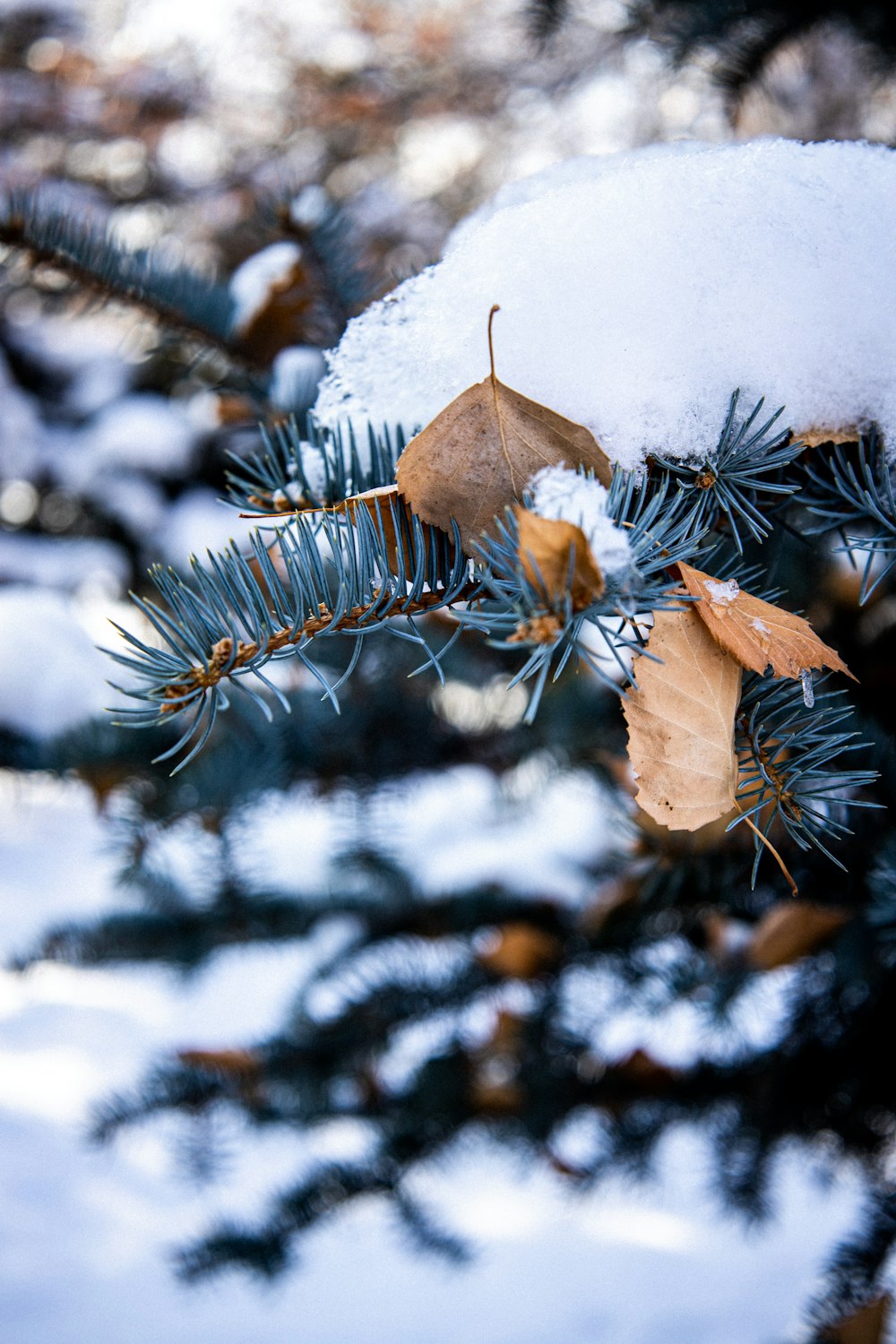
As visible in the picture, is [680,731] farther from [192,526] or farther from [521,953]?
[192,526]

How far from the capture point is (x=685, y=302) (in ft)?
1.07

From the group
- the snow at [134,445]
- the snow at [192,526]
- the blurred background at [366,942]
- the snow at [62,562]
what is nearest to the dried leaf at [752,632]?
the blurred background at [366,942]

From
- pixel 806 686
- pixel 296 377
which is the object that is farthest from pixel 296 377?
pixel 806 686

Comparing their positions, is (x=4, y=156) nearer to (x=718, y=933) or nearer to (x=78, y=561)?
(x=78, y=561)

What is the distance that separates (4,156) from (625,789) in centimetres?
246

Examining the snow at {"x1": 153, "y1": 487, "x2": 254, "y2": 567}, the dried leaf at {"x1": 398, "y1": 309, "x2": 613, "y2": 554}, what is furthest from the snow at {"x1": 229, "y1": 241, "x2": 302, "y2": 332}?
the snow at {"x1": 153, "y1": 487, "x2": 254, "y2": 567}

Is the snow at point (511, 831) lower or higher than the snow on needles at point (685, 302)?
lower

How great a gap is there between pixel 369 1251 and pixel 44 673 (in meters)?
1.44

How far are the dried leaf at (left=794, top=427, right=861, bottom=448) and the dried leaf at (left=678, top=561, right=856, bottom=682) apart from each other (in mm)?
85

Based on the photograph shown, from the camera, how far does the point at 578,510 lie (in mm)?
245

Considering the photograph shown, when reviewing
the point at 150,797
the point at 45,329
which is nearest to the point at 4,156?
the point at 45,329

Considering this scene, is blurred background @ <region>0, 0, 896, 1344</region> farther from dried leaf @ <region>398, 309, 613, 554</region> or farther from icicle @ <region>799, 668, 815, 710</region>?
icicle @ <region>799, 668, 815, 710</region>

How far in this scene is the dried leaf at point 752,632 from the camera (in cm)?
28

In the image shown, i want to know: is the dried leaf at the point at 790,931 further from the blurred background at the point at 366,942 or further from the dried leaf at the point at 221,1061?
the dried leaf at the point at 221,1061
